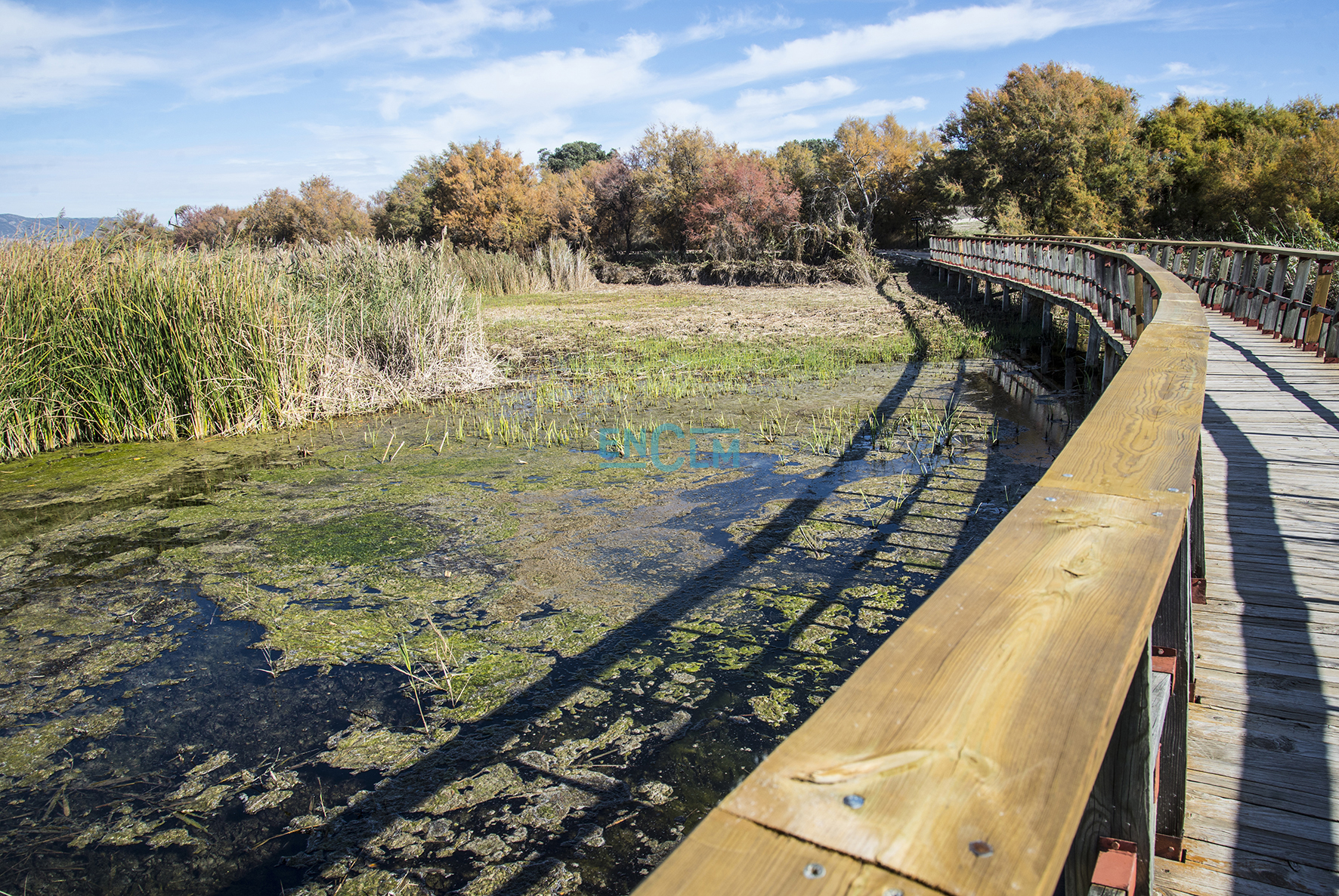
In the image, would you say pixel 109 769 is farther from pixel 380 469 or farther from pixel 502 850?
pixel 380 469

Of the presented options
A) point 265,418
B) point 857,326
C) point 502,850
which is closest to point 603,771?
point 502,850

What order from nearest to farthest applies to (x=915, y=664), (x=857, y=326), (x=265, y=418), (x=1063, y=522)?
1. (x=915, y=664)
2. (x=1063, y=522)
3. (x=265, y=418)
4. (x=857, y=326)

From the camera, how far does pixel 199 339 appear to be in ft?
27.9

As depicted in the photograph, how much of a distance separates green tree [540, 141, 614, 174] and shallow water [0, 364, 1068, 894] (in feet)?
252

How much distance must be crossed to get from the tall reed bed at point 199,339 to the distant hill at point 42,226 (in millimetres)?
186

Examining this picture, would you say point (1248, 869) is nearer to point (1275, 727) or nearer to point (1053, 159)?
point (1275, 727)

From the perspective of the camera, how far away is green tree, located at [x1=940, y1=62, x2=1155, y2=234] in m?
28.8

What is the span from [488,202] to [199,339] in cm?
2138

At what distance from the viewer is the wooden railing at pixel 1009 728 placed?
0.64m

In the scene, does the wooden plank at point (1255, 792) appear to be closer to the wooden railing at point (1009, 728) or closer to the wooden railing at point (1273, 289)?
the wooden railing at point (1009, 728)

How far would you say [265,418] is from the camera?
923 centimetres

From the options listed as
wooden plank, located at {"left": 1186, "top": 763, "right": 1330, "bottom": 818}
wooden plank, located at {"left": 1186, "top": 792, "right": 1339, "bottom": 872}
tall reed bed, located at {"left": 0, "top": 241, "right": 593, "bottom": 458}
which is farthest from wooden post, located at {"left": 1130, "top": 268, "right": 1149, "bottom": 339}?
tall reed bed, located at {"left": 0, "top": 241, "right": 593, "bottom": 458}

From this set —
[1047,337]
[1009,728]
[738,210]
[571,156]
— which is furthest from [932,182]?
[571,156]

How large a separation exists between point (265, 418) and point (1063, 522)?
9582 millimetres
